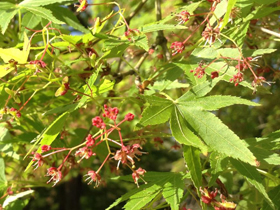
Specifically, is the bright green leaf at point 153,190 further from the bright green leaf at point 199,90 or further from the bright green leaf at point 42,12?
the bright green leaf at point 42,12

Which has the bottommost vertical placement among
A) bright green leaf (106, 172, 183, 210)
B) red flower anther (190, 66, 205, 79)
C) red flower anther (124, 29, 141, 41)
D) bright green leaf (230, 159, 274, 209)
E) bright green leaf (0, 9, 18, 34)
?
bright green leaf (106, 172, 183, 210)

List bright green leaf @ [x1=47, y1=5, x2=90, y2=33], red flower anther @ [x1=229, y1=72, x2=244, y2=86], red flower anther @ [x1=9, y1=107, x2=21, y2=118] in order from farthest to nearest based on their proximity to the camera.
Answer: bright green leaf @ [x1=47, y1=5, x2=90, y2=33], red flower anther @ [x1=9, y1=107, x2=21, y2=118], red flower anther @ [x1=229, y1=72, x2=244, y2=86]

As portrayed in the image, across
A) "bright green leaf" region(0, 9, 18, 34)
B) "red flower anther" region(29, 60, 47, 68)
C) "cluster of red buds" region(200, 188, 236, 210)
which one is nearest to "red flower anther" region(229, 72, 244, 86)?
"cluster of red buds" region(200, 188, 236, 210)

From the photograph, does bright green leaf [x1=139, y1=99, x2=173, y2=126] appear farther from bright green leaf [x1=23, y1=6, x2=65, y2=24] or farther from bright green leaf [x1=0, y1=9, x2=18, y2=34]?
bright green leaf [x1=0, y1=9, x2=18, y2=34]

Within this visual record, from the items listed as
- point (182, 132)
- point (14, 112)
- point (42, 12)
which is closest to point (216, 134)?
point (182, 132)

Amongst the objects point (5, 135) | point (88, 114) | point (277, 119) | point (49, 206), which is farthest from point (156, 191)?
point (49, 206)

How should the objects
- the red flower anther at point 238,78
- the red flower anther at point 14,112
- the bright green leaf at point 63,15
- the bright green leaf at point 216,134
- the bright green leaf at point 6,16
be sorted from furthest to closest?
the bright green leaf at point 63,15, the bright green leaf at point 6,16, the red flower anther at point 14,112, the red flower anther at point 238,78, the bright green leaf at point 216,134

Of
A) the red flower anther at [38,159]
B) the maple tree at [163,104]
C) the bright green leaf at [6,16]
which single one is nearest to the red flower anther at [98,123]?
the maple tree at [163,104]

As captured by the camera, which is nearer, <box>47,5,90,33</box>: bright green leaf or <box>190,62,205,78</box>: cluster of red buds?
<box>190,62,205,78</box>: cluster of red buds

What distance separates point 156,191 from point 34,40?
1.75ft

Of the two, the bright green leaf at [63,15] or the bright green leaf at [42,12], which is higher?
the bright green leaf at [42,12]

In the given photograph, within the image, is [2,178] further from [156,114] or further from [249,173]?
[249,173]

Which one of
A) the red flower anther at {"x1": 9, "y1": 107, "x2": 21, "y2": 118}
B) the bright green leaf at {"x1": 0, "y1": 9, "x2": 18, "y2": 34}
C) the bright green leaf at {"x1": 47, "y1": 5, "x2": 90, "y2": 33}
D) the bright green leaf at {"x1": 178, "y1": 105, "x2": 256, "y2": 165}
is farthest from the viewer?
the bright green leaf at {"x1": 47, "y1": 5, "x2": 90, "y2": 33}

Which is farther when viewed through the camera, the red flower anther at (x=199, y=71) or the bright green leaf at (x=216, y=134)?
the red flower anther at (x=199, y=71)
